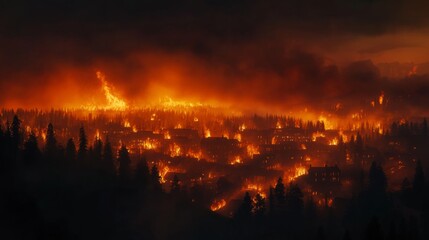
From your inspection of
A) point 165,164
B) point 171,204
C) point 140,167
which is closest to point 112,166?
point 140,167

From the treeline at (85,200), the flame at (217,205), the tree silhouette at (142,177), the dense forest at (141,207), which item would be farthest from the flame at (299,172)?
the tree silhouette at (142,177)

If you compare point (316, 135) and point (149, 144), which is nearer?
point (149, 144)

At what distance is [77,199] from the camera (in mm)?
63250

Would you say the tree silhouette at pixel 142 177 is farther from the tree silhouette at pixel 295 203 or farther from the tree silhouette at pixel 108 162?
the tree silhouette at pixel 295 203

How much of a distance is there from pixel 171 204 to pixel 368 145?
51.5 m

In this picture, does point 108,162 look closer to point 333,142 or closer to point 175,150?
point 175,150

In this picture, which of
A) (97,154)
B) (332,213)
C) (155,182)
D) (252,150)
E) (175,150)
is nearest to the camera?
(332,213)

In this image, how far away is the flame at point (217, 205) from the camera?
80.7m

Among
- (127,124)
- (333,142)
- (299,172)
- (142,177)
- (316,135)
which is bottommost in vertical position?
(299,172)

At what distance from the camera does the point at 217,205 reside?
8150 centimetres

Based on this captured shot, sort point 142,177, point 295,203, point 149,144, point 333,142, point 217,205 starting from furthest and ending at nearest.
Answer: point 333,142, point 149,144, point 217,205, point 295,203, point 142,177

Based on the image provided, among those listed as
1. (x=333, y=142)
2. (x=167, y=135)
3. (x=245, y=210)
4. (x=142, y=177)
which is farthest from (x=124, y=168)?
(x=333, y=142)

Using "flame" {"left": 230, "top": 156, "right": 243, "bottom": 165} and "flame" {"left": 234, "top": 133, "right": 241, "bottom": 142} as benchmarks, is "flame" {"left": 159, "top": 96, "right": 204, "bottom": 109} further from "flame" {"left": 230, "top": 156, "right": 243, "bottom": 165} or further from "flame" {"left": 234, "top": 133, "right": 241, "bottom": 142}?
"flame" {"left": 230, "top": 156, "right": 243, "bottom": 165}

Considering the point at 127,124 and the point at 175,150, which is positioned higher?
the point at 127,124
